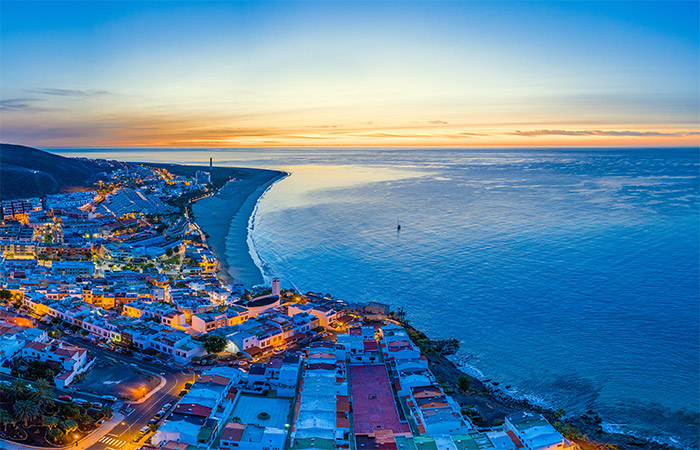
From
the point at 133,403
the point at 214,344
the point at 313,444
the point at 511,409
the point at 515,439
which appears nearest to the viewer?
the point at 313,444

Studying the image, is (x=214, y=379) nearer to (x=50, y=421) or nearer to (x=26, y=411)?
(x=50, y=421)

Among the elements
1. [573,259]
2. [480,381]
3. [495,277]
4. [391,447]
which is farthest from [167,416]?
Result: [573,259]

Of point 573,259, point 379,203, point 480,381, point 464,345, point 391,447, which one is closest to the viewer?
point 391,447

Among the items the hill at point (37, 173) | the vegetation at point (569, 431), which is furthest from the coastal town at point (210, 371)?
the hill at point (37, 173)

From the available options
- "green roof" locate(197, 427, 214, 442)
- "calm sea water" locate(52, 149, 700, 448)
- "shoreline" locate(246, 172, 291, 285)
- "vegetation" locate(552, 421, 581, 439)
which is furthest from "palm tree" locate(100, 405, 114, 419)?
"shoreline" locate(246, 172, 291, 285)

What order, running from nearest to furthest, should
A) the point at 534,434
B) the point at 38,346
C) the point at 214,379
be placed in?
the point at 534,434, the point at 214,379, the point at 38,346

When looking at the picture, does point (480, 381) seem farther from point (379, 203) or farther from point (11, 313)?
point (379, 203)

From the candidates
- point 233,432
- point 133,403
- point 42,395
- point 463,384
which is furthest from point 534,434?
point 42,395

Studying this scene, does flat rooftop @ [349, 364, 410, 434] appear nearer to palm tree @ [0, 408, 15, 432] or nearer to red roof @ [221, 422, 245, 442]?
red roof @ [221, 422, 245, 442]
